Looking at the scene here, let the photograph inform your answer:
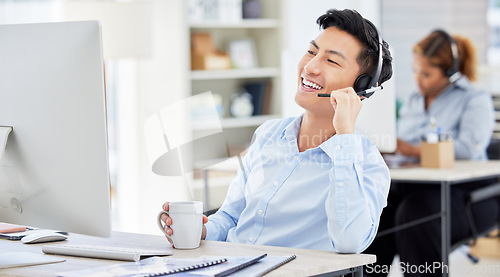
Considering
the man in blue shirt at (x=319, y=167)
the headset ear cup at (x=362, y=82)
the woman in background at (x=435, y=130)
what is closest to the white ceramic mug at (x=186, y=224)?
the man in blue shirt at (x=319, y=167)

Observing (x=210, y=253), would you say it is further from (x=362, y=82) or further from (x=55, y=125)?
(x=362, y=82)

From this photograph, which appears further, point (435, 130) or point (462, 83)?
point (462, 83)

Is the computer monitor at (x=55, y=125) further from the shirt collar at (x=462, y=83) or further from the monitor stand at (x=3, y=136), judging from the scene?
the shirt collar at (x=462, y=83)

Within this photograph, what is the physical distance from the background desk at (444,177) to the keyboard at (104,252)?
1.57m

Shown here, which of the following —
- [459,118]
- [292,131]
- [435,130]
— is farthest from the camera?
[459,118]

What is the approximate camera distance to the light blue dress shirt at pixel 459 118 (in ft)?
11.0

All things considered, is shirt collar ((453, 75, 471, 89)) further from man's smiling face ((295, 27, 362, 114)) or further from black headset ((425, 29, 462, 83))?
man's smiling face ((295, 27, 362, 114))

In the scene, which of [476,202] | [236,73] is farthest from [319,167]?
[236,73]

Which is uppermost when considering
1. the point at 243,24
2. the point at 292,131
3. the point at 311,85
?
the point at 243,24

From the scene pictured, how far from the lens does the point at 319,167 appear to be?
1632 millimetres

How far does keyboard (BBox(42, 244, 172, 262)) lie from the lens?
141cm

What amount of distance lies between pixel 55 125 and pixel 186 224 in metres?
0.36

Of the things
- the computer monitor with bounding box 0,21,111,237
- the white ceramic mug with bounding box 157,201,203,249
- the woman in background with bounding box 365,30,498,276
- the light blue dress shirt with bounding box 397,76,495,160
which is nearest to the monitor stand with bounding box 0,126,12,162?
the computer monitor with bounding box 0,21,111,237

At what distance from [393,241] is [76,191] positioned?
6.23 feet
